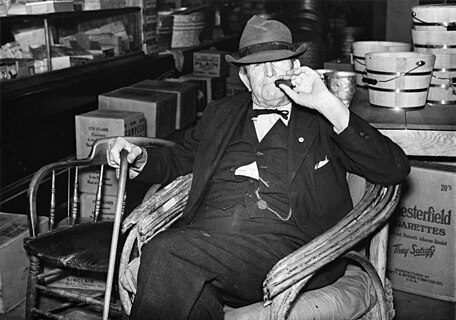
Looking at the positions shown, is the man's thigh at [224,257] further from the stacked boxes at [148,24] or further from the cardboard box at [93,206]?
the stacked boxes at [148,24]

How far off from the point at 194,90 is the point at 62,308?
8.48ft

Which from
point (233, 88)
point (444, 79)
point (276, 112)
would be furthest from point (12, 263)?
point (233, 88)

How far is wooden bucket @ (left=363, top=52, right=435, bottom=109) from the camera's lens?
109 inches

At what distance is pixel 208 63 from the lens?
644 centimetres

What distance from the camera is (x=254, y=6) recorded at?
838cm

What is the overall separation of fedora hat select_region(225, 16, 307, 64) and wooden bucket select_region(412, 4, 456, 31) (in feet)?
2.27

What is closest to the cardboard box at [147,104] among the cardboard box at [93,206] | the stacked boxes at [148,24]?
the cardboard box at [93,206]

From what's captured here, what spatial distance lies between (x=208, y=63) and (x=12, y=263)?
345 cm

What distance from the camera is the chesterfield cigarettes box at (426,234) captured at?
321cm

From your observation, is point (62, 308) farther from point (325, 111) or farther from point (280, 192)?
point (325, 111)

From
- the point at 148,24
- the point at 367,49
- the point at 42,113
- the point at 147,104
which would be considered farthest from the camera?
the point at 148,24

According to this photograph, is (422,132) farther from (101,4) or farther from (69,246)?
(101,4)

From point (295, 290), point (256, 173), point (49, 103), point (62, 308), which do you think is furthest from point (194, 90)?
point (295, 290)

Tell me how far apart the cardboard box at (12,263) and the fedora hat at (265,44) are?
1.44 metres
